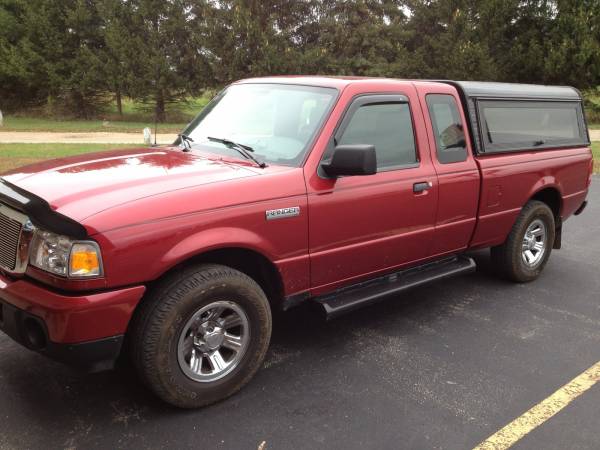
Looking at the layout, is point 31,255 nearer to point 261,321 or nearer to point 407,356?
point 261,321

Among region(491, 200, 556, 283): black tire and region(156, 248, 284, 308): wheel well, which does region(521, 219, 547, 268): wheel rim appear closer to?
region(491, 200, 556, 283): black tire

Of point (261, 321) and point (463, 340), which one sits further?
point (463, 340)

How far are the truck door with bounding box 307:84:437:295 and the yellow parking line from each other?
4.43 ft

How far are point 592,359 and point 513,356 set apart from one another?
1.78ft

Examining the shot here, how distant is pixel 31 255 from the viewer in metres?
2.63

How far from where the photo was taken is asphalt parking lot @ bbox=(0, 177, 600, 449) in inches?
109

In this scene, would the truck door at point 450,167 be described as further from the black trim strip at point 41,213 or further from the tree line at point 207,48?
the tree line at point 207,48

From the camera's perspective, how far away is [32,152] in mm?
13750

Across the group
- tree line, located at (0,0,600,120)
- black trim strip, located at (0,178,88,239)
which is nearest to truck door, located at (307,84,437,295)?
black trim strip, located at (0,178,88,239)

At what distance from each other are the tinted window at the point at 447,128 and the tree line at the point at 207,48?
25.6 metres

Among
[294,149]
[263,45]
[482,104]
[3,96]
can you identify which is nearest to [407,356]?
[294,149]

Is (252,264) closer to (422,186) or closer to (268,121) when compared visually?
(268,121)

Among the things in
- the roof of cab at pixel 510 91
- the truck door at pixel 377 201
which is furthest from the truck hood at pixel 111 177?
the roof of cab at pixel 510 91

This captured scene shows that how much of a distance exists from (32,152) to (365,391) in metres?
13.2
